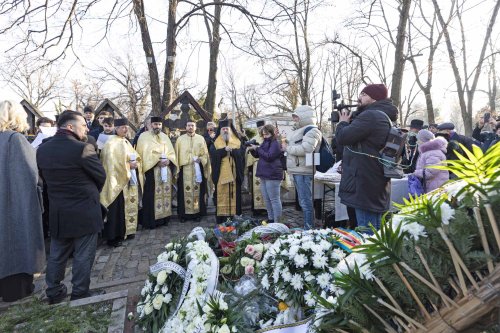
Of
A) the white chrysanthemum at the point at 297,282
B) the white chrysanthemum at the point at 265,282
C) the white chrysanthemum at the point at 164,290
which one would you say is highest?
the white chrysanthemum at the point at 297,282

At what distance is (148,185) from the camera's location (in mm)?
6984

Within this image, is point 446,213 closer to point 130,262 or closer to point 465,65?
point 130,262

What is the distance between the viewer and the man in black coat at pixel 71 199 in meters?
3.55

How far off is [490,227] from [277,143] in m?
5.14

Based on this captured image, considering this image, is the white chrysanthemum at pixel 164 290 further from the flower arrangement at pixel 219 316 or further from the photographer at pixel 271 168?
the photographer at pixel 271 168

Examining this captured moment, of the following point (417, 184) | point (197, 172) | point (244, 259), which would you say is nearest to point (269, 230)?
point (244, 259)

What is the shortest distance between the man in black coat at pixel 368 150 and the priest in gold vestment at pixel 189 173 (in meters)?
4.39

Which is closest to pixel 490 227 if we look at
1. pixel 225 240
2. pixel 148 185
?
pixel 225 240

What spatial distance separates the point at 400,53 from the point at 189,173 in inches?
262

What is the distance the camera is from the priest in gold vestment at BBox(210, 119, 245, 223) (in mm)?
7355

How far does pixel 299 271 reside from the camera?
2.40 meters

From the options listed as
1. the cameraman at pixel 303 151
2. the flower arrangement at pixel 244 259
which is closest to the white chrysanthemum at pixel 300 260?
the flower arrangement at pixel 244 259

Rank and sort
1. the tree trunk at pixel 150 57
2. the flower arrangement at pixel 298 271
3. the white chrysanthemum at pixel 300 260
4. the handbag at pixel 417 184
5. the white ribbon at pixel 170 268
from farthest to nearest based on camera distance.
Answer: the tree trunk at pixel 150 57, the handbag at pixel 417 184, the white ribbon at pixel 170 268, the white chrysanthemum at pixel 300 260, the flower arrangement at pixel 298 271

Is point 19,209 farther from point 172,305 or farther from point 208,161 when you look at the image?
point 208,161
